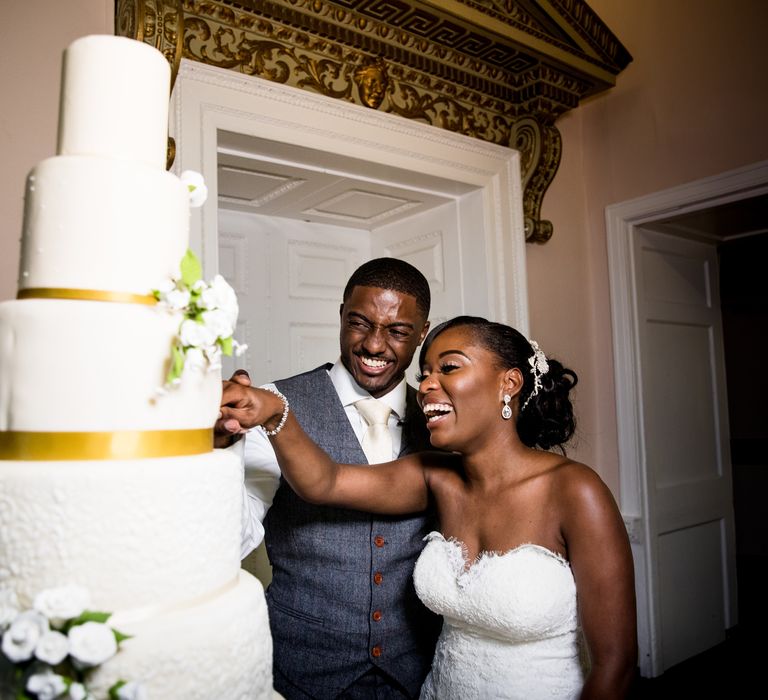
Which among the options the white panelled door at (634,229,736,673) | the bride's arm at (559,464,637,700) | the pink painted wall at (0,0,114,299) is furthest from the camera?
the white panelled door at (634,229,736,673)

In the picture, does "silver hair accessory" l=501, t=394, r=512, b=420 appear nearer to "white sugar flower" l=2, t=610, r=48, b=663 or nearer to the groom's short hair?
the groom's short hair

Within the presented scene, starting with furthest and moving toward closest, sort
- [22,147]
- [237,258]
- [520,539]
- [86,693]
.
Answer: [237,258] < [22,147] < [520,539] < [86,693]

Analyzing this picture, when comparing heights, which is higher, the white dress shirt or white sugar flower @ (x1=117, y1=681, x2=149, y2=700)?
the white dress shirt

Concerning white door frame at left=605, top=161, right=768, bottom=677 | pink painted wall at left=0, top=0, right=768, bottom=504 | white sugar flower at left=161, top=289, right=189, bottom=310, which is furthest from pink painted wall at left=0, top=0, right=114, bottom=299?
white door frame at left=605, top=161, right=768, bottom=677

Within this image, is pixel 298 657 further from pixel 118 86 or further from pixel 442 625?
pixel 118 86

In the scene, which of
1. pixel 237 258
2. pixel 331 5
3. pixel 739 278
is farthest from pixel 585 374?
pixel 739 278

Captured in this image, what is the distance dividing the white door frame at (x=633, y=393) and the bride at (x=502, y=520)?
1847 mm

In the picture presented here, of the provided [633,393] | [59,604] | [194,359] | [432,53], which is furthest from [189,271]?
[633,393]

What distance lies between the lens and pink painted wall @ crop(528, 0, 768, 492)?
349 centimetres

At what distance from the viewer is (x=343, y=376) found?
2434 millimetres

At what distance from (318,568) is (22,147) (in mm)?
1658

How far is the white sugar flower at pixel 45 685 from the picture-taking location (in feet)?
3.16

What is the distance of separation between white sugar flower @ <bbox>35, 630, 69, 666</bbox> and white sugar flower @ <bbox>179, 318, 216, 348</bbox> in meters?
0.45

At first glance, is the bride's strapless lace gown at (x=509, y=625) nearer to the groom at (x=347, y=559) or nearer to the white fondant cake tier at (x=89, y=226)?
the groom at (x=347, y=559)
